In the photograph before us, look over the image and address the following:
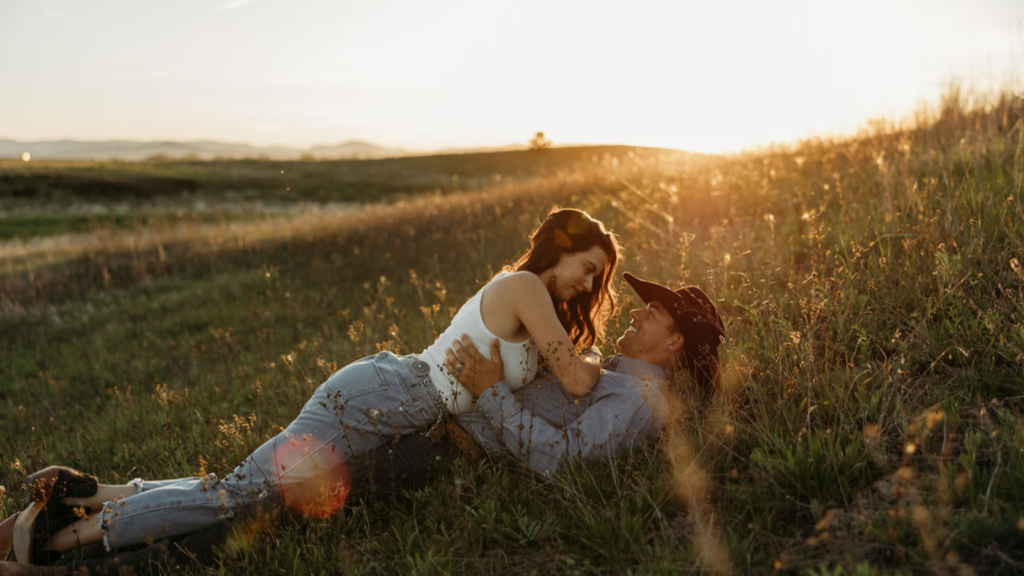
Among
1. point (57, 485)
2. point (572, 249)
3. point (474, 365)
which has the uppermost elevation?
point (572, 249)

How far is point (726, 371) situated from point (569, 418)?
981 mm

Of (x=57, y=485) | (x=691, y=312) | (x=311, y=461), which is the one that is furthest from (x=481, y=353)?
(x=57, y=485)

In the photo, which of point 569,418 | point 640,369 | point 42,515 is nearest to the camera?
point 42,515

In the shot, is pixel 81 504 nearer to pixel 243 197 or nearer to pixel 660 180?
pixel 660 180

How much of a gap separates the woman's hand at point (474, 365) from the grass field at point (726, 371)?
47 cm

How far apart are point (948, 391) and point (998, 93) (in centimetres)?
597

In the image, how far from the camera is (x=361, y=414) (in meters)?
3.43

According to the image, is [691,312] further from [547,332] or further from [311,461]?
[311,461]

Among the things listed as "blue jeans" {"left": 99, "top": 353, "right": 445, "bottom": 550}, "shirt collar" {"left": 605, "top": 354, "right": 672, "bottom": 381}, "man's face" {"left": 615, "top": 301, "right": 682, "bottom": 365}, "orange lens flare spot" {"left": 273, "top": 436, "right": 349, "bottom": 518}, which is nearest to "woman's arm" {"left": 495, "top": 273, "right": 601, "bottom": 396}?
"shirt collar" {"left": 605, "top": 354, "right": 672, "bottom": 381}


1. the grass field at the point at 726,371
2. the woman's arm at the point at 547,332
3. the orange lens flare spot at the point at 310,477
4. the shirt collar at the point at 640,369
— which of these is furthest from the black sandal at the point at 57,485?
the shirt collar at the point at 640,369

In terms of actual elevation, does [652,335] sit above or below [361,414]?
above

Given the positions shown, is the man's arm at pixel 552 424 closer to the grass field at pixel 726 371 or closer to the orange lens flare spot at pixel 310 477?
the grass field at pixel 726 371

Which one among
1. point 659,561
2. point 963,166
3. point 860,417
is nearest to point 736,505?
point 659,561

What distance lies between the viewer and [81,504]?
3.22 m
